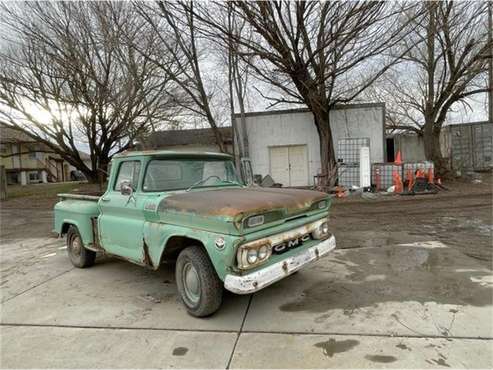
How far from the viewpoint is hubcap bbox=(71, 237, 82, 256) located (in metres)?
5.25

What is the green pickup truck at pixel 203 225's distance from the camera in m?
2.96

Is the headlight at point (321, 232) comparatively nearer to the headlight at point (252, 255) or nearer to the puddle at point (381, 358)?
the headlight at point (252, 255)

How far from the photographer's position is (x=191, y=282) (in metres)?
3.43

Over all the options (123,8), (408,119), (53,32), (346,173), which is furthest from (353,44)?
(408,119)

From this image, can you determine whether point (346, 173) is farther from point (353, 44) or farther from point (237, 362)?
point (237, 362)

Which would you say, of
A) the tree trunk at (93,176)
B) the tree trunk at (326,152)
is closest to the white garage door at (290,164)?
the tree trunk at (326,152)

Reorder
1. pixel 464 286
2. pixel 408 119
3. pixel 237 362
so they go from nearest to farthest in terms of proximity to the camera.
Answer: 1. pixel 237 362
2. pixel 464 286
3. pixel 408 119

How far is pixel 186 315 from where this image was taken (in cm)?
344

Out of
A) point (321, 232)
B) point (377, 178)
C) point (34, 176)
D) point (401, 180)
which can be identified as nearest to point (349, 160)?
point (377, 178)

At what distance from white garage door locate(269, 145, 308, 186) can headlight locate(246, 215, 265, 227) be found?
13133 mm

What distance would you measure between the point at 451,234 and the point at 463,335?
14.3 ft

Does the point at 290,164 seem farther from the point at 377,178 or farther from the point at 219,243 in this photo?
the point at 219,243

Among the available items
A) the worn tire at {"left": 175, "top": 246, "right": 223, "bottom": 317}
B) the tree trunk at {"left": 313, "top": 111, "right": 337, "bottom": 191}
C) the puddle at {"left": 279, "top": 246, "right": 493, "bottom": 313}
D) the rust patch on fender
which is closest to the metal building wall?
the tree trunk at {"left": 313, "top": 111, "right": 337, "bottom": 191}

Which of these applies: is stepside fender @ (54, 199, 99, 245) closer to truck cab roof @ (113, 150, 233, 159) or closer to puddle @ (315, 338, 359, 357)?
truck cab roof @ (113, 150, 233, 159)
